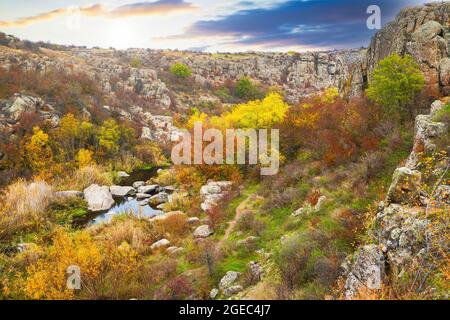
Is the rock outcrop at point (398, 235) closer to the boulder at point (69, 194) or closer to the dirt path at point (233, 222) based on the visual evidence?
the dirt path at point (233, 222)

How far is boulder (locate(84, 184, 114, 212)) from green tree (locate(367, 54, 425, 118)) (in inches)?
739

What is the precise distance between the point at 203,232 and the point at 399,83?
A: 42.5 ft

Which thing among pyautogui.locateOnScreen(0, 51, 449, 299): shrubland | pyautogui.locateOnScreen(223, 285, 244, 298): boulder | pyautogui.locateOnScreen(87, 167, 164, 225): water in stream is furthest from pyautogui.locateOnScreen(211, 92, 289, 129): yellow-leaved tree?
pyautogui.locateOnScreen(223, 285, 244, 298): boulder

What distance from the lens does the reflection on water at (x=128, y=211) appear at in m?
20.2

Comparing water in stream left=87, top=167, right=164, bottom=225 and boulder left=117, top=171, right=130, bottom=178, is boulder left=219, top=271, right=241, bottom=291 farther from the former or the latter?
boulder left=117, top=171, right=130, bottom=178

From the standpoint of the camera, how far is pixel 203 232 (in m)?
16.6

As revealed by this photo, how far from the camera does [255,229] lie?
1529 centimetres

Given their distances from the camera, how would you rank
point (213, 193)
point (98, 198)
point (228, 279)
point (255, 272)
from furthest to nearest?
point (98, 198), point (213, 193), point (228, 279), point (255, 272)

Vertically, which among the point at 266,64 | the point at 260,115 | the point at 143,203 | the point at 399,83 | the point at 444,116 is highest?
the point at 266,64

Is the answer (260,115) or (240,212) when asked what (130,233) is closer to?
(240,212)

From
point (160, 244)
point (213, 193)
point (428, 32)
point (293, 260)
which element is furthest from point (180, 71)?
point (293, 260)

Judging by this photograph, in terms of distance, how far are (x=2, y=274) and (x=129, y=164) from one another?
68.0 ft

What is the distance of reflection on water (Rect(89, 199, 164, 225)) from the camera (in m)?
20.2
